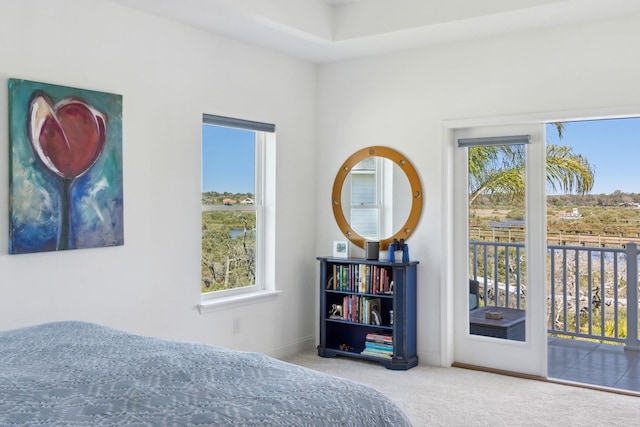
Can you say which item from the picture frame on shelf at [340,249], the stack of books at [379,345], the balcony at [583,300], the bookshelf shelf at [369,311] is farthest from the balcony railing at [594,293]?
the picture frame on shelf at [340,249]

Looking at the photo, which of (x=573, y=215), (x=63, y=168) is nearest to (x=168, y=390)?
(x=63, y=168)

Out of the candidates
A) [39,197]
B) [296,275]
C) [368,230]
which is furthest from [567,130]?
[39,197]

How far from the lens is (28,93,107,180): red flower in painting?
10.9 ft

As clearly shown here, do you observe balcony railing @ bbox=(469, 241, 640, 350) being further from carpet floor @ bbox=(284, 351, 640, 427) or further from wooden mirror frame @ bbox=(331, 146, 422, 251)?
wooden mirror frame @ bbox=(331, 146, 422, 251)

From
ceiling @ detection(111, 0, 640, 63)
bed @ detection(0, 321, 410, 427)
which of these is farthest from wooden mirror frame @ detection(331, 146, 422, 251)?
bed @ detection(0, 321, 410, 427)

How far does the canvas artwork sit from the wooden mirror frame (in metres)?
2.03

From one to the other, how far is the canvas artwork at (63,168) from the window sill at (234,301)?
2.87 ft

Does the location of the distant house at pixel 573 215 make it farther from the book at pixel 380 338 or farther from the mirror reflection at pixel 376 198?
the book at pixel 380 338

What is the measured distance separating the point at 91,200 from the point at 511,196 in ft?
9.64

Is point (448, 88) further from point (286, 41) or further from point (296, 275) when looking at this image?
point (296, 275)

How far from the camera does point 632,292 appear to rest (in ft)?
18.1

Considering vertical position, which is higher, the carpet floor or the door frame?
the door frame

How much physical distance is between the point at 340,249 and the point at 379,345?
840 millimetres

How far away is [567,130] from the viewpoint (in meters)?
6.46
